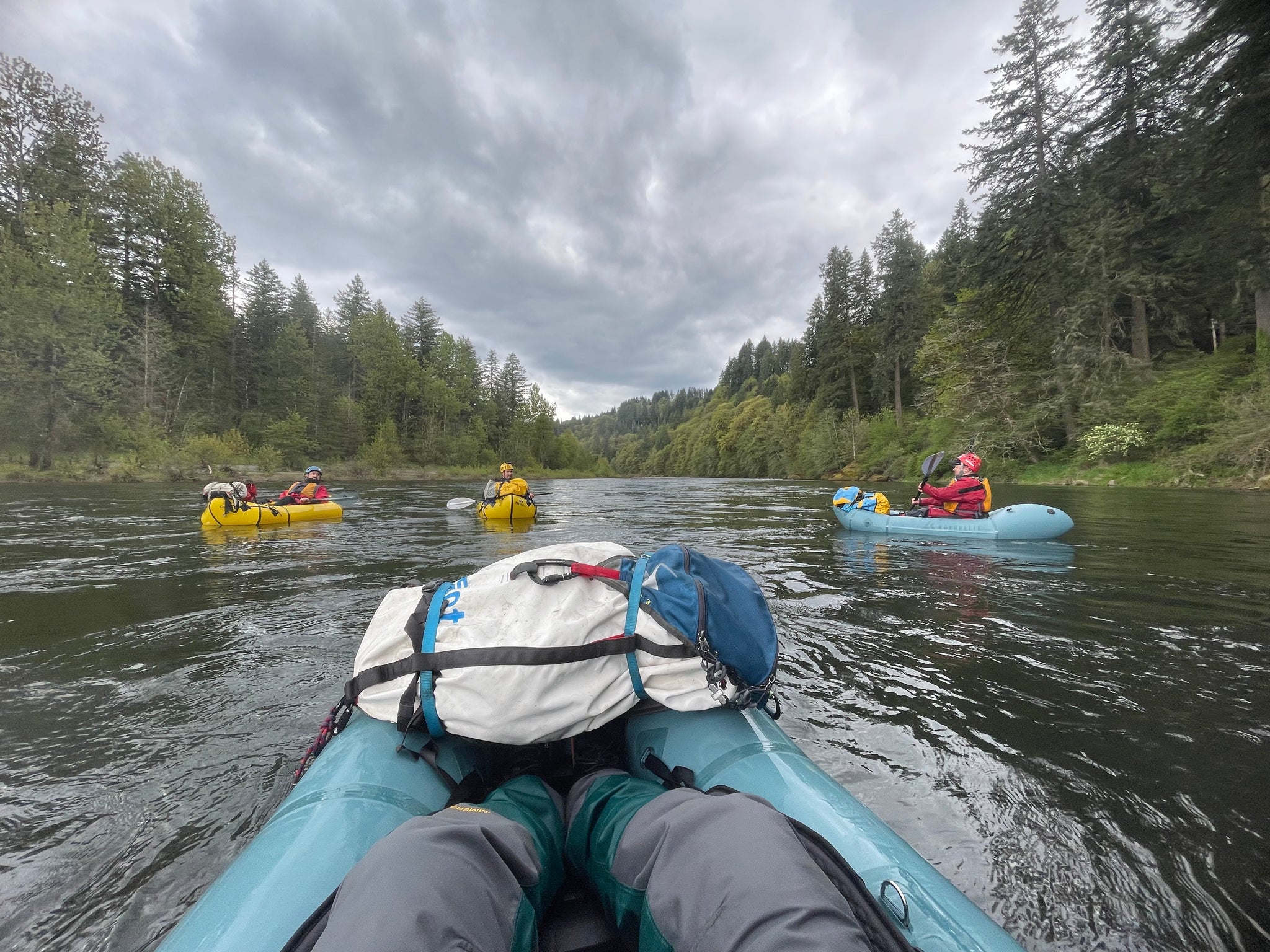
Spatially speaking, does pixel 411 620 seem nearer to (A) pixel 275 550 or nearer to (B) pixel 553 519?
(A) pixel 275 550

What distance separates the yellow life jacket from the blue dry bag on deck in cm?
1054

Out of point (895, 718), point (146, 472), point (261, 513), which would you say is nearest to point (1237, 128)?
point (895, 718)

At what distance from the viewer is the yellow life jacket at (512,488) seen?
1242 cm

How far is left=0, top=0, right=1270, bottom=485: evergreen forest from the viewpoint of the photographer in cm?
1566

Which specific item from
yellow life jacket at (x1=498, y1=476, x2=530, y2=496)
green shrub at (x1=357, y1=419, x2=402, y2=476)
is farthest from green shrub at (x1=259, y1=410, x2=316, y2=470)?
yellow life jacket at (x1=498, y1=476, x2=530, y2=496)

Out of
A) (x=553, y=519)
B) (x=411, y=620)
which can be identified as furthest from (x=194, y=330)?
(x=411, y=620)

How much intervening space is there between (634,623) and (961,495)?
935 centimetres

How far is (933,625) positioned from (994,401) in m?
24.6

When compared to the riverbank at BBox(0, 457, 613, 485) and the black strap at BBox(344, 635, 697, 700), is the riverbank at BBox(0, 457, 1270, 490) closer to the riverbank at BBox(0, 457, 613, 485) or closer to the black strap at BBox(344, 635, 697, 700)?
the riverbank at BBox(0, 457, 613, 485)

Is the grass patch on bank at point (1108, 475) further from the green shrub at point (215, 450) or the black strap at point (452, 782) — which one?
the green shrub at point (215, 450)

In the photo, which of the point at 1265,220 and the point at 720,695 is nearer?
the point at 720,695

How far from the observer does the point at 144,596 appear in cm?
524

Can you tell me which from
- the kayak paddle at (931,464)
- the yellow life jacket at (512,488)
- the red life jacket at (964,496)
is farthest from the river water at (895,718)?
the yellow life jacket at (512,488)

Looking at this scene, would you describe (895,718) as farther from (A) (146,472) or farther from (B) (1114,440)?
(A) (146,472)
